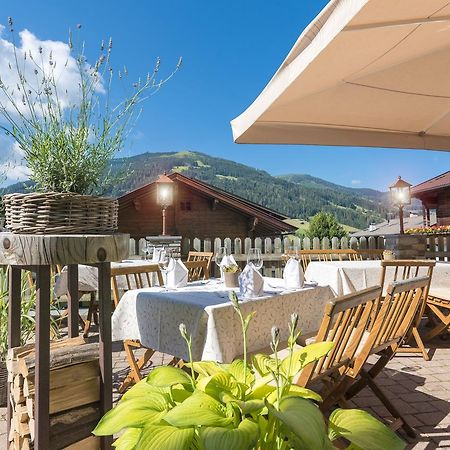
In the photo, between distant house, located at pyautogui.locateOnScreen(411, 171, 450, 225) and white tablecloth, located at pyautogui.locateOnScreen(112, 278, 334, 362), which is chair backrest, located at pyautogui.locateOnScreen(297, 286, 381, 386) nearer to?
white tablecloth, located at pyautogui.locateOnScreen(112, 278, 334, 362)

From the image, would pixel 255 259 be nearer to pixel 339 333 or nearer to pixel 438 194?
pixel 339 333

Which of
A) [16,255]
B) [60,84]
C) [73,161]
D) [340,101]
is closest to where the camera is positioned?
[16,255]

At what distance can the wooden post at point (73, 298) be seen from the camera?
218cm

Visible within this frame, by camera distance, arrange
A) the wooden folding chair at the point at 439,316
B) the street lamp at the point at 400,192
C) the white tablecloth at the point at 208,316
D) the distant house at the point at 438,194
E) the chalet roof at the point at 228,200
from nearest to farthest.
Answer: the white tablecloth at the point at 208,316 < the wooden folding chair at the point at 439,316 < the street lamp at the point at 400,192 < the distant house at the point at 438,194 < the chalet roof at the point at 228,200

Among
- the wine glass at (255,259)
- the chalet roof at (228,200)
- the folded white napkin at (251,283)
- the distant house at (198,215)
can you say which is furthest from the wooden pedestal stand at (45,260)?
the distant house at (198,215)

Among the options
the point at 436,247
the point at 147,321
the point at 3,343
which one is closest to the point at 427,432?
the point at 147,321

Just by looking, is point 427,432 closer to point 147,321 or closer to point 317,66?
point 147,321

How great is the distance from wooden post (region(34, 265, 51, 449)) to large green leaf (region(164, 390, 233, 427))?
884 mm

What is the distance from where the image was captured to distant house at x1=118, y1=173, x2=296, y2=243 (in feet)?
55.9

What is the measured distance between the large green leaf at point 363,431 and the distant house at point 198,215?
15.9 meters

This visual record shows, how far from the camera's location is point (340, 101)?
346cm

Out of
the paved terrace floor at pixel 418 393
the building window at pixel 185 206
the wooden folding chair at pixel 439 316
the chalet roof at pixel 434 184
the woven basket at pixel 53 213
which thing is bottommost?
the paved terrace floor at pixel 418 393

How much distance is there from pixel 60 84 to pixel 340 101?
7.84ft

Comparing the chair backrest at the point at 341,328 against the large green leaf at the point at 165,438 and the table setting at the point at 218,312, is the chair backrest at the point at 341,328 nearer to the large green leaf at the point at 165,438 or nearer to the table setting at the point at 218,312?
the table setting at the point at 218,312
